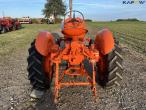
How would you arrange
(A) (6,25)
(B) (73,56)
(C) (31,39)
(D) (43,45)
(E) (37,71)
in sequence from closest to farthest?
1. (B) (73,56)
2. (E) (37,71)
3. (D) (43,45)
4. (C) (31,39)
5. (A) (6,25)

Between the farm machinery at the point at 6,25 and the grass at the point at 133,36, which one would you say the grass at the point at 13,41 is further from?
the grass at the point at 133,36

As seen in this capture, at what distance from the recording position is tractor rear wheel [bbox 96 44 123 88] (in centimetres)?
748

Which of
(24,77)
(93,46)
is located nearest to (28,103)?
(93,46)

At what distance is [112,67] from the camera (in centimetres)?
750

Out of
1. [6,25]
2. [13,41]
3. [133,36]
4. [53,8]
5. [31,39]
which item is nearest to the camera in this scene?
[13,41]

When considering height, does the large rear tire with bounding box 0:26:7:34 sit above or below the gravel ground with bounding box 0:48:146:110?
below

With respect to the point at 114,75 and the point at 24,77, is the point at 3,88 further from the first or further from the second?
the point at 114,75

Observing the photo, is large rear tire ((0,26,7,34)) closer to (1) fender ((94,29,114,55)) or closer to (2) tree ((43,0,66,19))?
(1) fender ((94,29,114,55))

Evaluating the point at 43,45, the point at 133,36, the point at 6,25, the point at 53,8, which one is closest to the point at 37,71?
the point at 43,45

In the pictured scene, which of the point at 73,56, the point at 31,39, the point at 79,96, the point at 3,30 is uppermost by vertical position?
the point at 73,56

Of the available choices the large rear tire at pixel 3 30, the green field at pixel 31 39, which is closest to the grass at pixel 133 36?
the green field at pixel 31 39

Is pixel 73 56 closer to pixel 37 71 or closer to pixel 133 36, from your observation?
pixel 37 71

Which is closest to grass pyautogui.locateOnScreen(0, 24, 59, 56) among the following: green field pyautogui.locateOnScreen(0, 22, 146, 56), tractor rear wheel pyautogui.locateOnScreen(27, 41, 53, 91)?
green field pyautogui.locateOnScreen(0, 22, 146, 56)

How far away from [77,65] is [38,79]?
0.90 m
